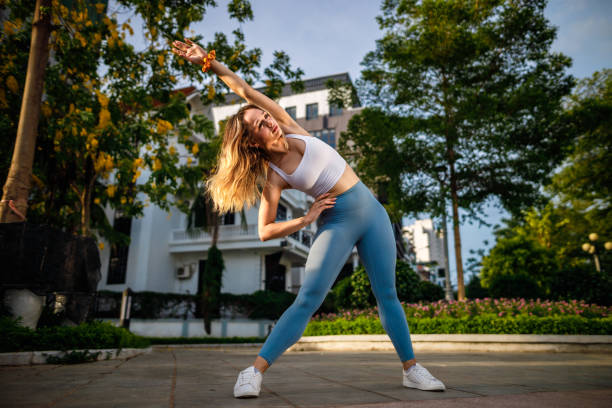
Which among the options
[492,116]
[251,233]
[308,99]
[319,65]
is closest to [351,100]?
[492,116]

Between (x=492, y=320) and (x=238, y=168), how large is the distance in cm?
682

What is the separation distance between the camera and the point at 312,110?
32.9 metres

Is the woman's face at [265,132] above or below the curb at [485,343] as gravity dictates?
above

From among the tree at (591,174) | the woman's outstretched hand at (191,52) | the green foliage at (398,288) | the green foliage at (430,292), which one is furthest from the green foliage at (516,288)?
the woman's outstretched hand at (191,52)

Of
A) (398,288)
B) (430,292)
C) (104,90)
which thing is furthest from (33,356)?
(430,292)

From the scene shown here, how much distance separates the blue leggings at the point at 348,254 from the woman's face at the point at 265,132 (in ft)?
1.71

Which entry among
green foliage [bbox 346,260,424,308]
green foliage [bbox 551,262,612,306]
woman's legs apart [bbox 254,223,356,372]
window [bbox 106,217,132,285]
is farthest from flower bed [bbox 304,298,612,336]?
window [bbox 106,217,132,285]

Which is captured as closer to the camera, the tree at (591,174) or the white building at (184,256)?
the tree at (591,174)

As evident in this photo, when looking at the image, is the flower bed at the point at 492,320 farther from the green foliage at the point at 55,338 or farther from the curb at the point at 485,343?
the green foliage at the point at 55,338

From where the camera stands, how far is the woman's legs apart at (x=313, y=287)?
217 cm

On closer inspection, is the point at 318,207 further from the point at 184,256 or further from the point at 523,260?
the point at 523,260

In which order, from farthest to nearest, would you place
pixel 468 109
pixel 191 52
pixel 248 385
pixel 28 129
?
pixel 468 109
pixel 28 129
pixel 191 52
pixel 248 385

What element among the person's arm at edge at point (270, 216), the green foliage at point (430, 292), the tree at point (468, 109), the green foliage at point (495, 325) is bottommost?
the green foliage at point (495, 325)

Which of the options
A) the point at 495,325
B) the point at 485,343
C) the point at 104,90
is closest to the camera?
the point at 485,343
